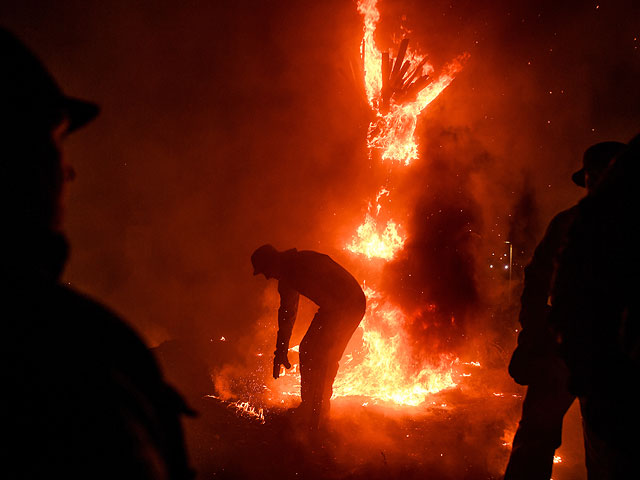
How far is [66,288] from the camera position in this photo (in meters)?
0.69

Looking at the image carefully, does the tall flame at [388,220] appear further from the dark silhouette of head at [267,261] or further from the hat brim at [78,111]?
the hat brim at [78,111]

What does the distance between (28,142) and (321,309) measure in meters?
4.66

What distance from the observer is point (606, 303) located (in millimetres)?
1326

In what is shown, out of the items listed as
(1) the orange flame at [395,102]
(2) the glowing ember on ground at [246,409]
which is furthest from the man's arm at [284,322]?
(1) the orange flame at [395,102]

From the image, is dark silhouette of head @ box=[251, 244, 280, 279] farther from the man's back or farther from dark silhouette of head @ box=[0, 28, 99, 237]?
dark silhouette of head @ box=[0, 28, 99, 237]

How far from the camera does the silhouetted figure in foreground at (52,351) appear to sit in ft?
1.78

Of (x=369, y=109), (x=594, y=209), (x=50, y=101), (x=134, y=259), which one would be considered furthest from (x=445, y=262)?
(x=50, y=101)

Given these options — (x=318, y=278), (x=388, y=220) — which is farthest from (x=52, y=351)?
(x=388, y=220)

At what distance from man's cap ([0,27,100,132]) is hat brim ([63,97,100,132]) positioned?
0.04 meters

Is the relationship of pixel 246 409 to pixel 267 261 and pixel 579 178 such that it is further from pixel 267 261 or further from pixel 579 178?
pixel 579 178

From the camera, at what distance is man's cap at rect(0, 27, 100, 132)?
0.73m

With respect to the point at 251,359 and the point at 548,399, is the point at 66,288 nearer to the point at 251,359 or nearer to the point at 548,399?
the point at 548,399

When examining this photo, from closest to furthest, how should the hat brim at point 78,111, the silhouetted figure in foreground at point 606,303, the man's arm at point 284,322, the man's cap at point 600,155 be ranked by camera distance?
the hat brim at point 78,111 < the silhouetted figure in foreground at point 606,303 < the man's cap at point 600,155 < the man's arm at point 284,322

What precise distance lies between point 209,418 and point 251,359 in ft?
12.9
